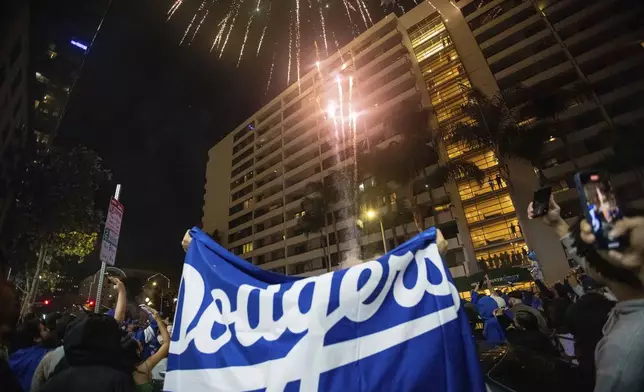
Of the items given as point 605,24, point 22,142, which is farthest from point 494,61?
point 22,142

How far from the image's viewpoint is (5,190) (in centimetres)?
1966

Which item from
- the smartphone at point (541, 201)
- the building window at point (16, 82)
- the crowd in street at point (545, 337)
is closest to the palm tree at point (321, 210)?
the building window at point (16, 82)

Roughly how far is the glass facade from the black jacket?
29.2 m

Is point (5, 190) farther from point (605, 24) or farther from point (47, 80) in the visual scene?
point (605, 24)

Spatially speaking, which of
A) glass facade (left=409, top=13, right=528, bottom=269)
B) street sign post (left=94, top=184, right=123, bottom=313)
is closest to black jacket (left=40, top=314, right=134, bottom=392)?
street sign post (left=94, top=184, right=123, bottom=313)

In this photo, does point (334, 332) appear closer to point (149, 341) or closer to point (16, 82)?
point (149, 341)

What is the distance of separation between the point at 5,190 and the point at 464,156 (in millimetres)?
35104

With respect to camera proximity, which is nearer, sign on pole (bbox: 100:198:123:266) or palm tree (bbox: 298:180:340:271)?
sign on pole (bbox: 100:198:123:266)

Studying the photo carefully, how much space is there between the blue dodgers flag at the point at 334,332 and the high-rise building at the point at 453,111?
1130 inches

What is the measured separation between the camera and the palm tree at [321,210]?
40.5 metres

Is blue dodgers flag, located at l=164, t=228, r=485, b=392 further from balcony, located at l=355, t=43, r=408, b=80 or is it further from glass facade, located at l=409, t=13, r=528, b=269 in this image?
balcony, located at l=355, t=43, r=408, b=80

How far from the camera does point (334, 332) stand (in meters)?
2.11

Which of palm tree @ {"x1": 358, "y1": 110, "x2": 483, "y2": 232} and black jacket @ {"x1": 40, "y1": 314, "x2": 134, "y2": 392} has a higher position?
palm tree @ {"x1": 358, "y1": 110, "x2": 483, "y2": 232}

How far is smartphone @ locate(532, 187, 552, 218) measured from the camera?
1.89 meters
